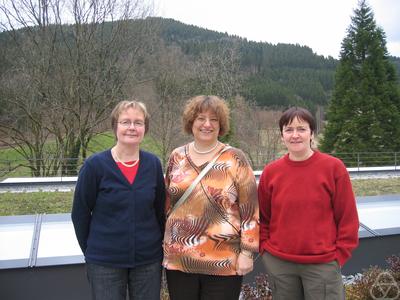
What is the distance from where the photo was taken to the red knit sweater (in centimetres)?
238

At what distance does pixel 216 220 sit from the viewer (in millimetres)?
2373

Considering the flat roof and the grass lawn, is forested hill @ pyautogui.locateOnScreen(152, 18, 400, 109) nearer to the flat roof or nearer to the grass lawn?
the grass lawn

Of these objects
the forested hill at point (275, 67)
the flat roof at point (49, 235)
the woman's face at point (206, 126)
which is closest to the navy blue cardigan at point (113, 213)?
the woman's face at point (206, 126)

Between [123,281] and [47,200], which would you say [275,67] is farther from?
[123,281]

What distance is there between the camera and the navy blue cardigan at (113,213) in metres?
2.35

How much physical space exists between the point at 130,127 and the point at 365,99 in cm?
2279

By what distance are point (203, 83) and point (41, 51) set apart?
8.31 meters

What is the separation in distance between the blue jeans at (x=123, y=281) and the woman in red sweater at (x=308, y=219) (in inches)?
29.3

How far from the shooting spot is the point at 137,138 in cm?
244

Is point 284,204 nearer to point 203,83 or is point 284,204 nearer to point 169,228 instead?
point 169,228

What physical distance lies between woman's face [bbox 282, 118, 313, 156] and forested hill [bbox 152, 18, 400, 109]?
21875 mm

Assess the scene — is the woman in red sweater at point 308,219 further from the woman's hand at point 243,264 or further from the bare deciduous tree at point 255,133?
the bare deciduous tree at point 255,133

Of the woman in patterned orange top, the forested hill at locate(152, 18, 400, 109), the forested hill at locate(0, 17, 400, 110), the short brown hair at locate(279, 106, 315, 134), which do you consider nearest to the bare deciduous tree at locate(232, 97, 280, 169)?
the forested hill at locate(0, 17, 400, 110)

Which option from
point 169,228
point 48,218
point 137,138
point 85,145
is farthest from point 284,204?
point 85,145
